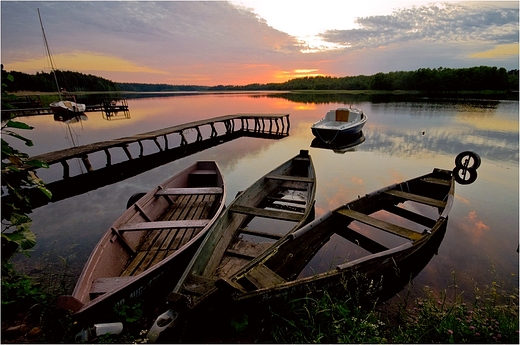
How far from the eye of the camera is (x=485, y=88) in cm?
7812

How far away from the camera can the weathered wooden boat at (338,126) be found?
786 inches

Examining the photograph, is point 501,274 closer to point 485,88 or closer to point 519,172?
point 519,172

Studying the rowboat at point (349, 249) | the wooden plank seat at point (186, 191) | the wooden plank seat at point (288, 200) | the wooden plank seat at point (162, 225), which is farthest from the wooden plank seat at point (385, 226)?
the wooden plank seat at point (186, 191)

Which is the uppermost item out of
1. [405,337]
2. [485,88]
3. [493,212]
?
[485,88]

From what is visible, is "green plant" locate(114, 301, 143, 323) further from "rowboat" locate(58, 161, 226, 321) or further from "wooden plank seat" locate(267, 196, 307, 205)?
"wooden plank seat" locate(267, 196, 307, 205)

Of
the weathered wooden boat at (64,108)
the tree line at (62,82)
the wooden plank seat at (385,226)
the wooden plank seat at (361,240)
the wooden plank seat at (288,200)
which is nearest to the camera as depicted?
the wooden plank seat at (385,226)

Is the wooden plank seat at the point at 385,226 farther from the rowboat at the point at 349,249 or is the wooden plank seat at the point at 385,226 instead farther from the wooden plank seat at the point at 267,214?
the wooden plank seat at the point at 267,214

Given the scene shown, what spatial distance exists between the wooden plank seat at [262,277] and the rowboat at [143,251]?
5.18 ft

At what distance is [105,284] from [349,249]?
5.49 m

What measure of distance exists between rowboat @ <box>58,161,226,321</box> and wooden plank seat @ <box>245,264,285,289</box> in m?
1.58

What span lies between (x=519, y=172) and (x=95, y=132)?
109ft

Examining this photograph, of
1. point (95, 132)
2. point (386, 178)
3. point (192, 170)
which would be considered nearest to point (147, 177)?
point (192, 170)

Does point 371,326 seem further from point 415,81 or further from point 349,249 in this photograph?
point 415,81

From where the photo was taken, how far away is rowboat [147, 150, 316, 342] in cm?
345
